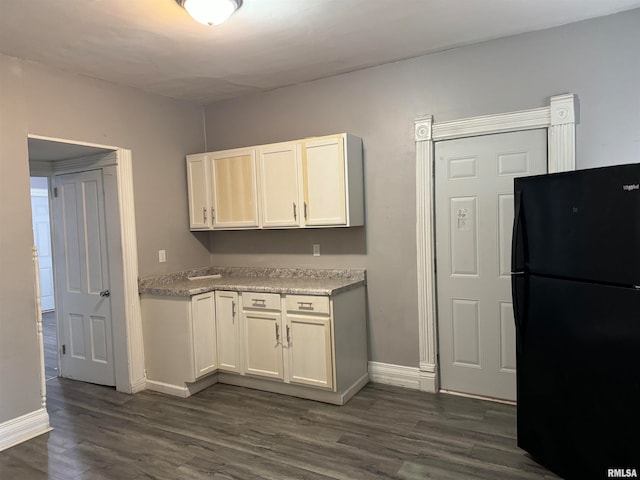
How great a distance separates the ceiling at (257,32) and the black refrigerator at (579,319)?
4.03 ft

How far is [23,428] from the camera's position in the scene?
3.00 m

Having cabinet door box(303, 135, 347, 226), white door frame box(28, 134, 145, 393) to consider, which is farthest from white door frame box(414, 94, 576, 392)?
white door frame box(28, 134, 145, 393)

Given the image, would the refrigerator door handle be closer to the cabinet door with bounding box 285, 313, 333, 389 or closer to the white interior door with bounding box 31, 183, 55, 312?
the cabinet door with bounding box 285, 313, 333, 389

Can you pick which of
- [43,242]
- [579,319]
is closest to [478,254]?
[579,319]

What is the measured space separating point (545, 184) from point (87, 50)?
309 centimetres

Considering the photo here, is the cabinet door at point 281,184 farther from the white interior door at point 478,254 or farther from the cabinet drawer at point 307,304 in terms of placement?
the white interior door at point 478,254

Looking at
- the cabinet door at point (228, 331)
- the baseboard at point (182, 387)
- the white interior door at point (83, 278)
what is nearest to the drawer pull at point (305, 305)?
the cabinet door at point (228, 331)

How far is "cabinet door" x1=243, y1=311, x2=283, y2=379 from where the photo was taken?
354cm

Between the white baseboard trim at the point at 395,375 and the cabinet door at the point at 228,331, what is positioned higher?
the cabinet door at the point at 228,331

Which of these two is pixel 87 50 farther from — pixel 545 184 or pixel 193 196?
pixel 545 184

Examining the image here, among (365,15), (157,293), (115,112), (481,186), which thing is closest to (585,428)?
(481,186)

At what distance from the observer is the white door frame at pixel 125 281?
3.78 metres

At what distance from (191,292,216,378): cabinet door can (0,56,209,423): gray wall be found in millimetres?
696

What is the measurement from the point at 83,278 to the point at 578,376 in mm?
4053
